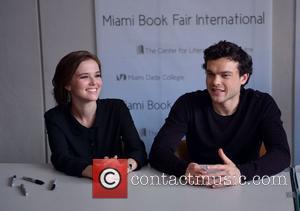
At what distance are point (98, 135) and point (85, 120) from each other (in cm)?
11

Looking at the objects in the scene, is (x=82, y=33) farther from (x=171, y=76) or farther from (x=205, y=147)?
(x=205, y=147)

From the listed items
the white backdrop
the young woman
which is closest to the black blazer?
the young woman

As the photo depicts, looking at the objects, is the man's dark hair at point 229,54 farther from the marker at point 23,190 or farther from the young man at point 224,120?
the marker at point 23,190

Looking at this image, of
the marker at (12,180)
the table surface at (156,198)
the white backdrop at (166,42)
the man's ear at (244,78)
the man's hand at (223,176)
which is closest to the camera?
the table surface at (156,198)

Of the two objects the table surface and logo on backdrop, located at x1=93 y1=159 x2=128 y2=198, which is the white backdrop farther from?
logo on backdrop, located at x1=93 y1=159 x2=128 y2=198

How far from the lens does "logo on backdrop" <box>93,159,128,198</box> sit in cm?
151

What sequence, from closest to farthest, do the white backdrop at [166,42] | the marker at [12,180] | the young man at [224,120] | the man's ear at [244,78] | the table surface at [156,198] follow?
the table surface at [156,198], the marker at [12,180], the young man at [224,120], the man's ear at [244,78], the white backdrop at [166,42]

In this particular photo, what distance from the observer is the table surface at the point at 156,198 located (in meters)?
1.47

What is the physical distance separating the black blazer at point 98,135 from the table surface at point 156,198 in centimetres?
31

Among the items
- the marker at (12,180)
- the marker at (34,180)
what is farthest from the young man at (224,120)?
the marker at (12,180)

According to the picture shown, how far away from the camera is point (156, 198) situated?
1.55 metres

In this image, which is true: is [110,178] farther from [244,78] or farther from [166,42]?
[166,42]

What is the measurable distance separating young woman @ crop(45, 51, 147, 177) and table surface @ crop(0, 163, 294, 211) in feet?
1.22

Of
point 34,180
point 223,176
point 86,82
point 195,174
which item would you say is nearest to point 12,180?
point 34,180
